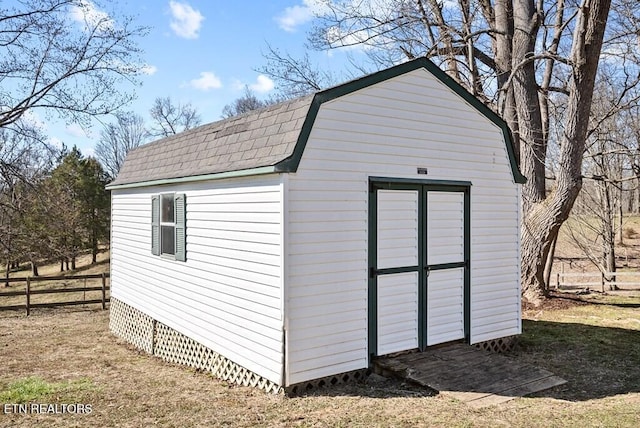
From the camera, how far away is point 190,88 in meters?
32.5

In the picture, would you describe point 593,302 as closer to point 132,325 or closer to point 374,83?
point 374,83

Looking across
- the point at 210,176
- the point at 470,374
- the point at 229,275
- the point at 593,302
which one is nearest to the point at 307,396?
the point at 229,275

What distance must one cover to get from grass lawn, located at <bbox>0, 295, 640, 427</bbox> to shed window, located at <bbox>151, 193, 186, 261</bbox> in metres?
1.84

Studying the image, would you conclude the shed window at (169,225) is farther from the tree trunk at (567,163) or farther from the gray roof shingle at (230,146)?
A: the tree trunk at (567,163)

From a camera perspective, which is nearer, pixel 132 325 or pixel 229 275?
pixel 229 275

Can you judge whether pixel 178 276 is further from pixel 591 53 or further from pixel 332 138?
pixel 591 53

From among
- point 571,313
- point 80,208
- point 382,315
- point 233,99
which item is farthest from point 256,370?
point 233,99

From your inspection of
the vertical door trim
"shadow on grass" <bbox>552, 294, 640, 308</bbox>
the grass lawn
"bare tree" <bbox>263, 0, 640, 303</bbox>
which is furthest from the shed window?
"shadow on grass" <bbox>552, 294, 640, 308</bbox>

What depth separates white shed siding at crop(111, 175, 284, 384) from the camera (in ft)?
17.5

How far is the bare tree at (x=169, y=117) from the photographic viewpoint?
3203cm

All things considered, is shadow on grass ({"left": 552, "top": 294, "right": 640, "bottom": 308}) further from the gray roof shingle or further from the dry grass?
the dry grass

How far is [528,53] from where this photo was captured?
1127 cm

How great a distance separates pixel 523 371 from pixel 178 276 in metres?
5.15

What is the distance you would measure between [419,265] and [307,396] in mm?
2259
